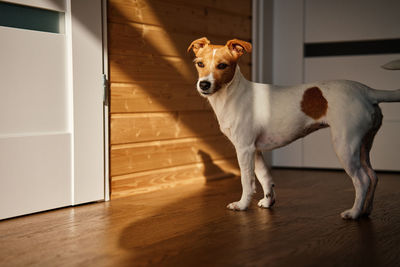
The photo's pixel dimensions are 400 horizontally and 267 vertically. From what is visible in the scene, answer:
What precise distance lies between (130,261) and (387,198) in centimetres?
183

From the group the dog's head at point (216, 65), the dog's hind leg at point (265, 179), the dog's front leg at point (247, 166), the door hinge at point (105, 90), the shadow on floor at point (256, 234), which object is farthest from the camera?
the door hinge at point (105, 90)

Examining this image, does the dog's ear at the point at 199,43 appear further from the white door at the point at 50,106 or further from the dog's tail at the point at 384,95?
the dog's tail at the point at 384,95

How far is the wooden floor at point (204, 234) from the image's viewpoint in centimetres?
183

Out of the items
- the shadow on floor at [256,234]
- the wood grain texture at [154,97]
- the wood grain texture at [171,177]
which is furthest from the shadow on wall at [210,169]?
the shadow on floor at [256,234]

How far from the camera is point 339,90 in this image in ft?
7.88

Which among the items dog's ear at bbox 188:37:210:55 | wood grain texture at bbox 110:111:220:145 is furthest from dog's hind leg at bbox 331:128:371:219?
wood grain texture at bbox 110:111:220:145

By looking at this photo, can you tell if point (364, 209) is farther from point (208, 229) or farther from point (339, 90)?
point (208, 229)

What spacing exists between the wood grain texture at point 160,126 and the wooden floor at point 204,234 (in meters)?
0.38

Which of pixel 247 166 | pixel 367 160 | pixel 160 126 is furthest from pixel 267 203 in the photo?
pixel 160 126

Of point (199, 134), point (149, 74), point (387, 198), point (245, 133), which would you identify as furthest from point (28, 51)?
point (387, 198)

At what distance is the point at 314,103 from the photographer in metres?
2.46

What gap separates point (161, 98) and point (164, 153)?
0.37m

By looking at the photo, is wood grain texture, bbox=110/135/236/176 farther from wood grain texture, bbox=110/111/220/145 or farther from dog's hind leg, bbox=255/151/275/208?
dog's hind leg, bbox=255/151/275/208

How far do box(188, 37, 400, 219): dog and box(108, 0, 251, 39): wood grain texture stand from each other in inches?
25.4
